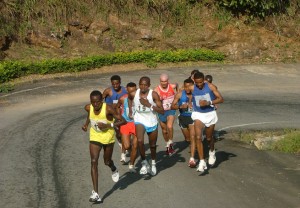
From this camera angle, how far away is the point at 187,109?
12.7 m

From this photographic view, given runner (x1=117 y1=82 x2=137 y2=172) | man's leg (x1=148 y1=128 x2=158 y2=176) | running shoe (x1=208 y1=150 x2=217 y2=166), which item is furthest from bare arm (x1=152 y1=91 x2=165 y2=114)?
running shoe (x1=208 y1=150 x2=217 y2=166)

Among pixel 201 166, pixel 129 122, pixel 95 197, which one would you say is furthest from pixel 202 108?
pixel 95 197

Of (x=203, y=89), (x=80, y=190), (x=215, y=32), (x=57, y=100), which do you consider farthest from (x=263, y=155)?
(x=215, y=32)

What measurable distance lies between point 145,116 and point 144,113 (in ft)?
0.23

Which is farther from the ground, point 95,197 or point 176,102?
point 176,102

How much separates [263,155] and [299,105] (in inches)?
321

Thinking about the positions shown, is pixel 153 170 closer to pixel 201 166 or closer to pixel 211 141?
pixel 201 166

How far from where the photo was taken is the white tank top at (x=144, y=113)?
1123cm

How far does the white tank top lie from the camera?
1123 cm

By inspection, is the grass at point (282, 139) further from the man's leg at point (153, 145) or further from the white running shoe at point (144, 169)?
the white running shoe at point (144, 169)

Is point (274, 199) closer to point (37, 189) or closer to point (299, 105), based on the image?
point (37, 189)

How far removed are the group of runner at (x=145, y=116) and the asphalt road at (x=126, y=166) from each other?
47 cm

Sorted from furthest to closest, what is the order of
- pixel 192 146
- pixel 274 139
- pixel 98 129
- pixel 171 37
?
1. pixel 171 37
2. pixel 274 139
3. pixel 192 146
4. pixel 98 129

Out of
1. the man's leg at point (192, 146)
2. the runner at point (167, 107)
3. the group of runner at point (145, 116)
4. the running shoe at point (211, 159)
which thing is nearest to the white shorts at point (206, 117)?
the group of runner at point (145, 116)
